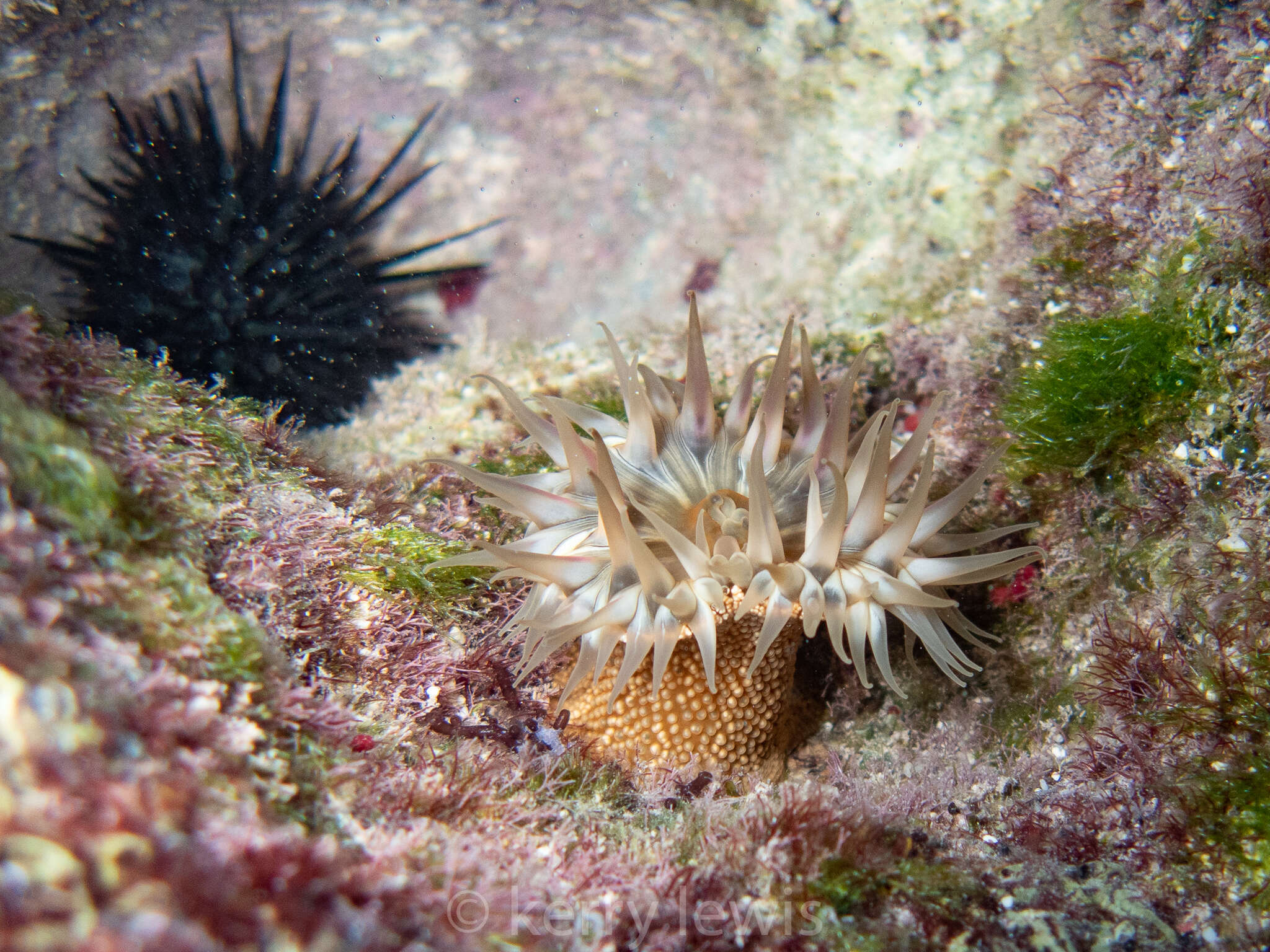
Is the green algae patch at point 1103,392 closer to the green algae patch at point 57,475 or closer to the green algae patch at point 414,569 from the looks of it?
the green algae patch at point 414,569

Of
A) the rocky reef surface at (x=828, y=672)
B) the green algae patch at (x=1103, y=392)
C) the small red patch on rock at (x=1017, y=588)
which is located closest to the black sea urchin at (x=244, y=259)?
the rocky reef surface at (x=828, y=672)

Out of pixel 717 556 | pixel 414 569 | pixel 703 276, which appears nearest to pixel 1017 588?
pixel 717 556

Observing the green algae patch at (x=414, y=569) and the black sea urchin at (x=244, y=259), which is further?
the black sea urchin at (x=244, y=259)

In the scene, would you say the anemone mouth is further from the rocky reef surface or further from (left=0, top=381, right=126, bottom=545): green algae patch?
(left=0, top=381, right=126, bottom=545): green algae patch

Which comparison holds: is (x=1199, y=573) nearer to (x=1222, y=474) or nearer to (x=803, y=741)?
(x=1222, y=474)

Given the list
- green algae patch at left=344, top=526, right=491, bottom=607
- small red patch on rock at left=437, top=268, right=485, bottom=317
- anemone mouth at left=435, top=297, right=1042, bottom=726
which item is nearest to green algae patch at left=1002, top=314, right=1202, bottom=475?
anemone mouth at left=435, top=297, right=1042, bottom=726

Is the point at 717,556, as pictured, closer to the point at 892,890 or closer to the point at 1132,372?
the point at 892,890

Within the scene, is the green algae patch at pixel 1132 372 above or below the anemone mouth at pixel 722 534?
above

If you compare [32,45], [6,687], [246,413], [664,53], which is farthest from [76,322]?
[664,53]
